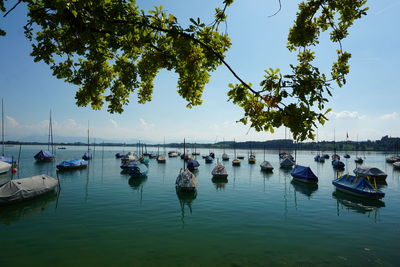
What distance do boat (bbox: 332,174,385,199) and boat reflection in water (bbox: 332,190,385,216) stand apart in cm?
67

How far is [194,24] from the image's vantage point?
4.23 m

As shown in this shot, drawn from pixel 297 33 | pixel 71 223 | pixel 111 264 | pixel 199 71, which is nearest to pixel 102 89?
pixel 199 71

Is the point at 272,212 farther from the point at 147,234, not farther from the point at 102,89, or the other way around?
the point at 102,89

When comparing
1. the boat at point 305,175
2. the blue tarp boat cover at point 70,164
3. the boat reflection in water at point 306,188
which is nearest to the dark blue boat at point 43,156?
the blue tarp boat cover at point 70,164

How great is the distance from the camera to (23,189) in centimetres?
2303

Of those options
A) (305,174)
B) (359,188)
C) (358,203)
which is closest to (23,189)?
(358,203)

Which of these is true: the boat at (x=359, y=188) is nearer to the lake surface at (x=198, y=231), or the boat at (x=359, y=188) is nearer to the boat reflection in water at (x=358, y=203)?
the boat reflection in water at (x=358, y=203)

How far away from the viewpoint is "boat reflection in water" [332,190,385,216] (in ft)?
75.7

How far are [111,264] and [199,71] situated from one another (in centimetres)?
1172

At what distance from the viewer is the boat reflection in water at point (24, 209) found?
62.0 feet

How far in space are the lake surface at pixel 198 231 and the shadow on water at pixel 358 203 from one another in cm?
12

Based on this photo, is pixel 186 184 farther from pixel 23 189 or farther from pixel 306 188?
pixel 306 188

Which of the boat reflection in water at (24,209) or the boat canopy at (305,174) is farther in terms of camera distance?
the boat canopy at (305,174)

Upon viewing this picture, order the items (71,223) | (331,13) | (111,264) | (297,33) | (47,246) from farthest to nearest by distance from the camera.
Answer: (71,223)
(47,246)
(111,264)
(297,33)
(331,13)
